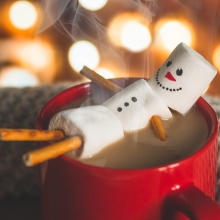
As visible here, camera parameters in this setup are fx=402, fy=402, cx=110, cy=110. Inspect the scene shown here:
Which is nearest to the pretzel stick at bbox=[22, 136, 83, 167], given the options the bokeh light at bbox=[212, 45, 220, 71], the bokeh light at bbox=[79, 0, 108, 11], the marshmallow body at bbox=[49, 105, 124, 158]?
the marshmallow body at bbox=[49, 105, 124, 158]

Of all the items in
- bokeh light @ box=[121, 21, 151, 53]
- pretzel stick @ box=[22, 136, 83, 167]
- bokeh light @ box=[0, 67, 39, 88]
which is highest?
pretzel stick @ box=[22, 136, 83, 167]

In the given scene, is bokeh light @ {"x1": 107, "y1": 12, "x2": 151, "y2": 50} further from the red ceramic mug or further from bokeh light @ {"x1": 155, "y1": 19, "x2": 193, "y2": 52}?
the red ceramic mug

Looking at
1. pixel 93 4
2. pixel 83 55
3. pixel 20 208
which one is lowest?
pixel 20 208

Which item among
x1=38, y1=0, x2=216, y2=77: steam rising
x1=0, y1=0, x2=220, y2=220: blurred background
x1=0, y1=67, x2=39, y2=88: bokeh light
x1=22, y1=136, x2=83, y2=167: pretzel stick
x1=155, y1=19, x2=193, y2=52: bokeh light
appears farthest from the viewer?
x1=0, y1=67, x2=39, y2=88: bokeh light

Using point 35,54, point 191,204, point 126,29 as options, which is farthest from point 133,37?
point 191,204

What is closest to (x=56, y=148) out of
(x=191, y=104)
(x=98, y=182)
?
(x=98, y=182)

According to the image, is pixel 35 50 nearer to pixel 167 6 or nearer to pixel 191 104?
pixel 167 6

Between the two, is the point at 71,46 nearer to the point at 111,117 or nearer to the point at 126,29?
the point at 126,29
